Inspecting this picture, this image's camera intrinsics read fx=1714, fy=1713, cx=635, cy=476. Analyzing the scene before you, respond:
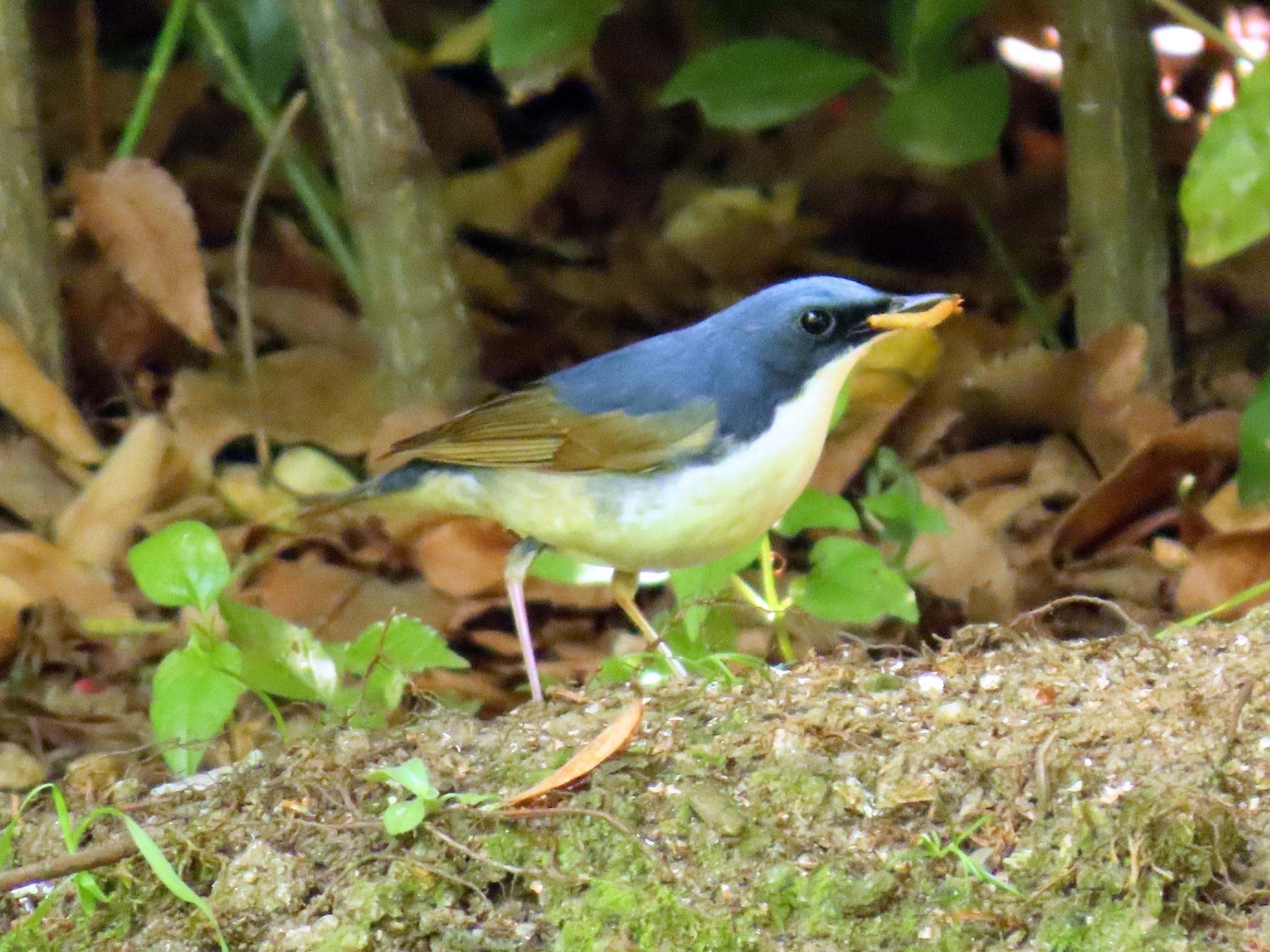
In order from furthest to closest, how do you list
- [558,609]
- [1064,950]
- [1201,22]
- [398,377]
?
[398,377] < [558,609] < [1201,22] < [1064,950]

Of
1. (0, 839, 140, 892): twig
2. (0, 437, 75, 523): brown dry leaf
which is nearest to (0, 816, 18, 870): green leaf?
(0, 839, 140, 892): twig

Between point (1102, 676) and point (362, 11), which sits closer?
point (1102, 676)

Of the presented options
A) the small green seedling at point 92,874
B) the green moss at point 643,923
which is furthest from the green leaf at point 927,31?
the small green seedling at point 92,874

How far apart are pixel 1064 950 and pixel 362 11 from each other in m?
3.21

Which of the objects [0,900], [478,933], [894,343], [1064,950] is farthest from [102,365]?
[1064,950]

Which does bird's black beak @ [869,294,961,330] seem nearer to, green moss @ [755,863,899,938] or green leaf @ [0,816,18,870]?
green moss @ [755,863,899,938]

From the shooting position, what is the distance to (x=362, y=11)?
461 cm

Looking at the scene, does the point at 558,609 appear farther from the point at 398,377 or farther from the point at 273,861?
the point at 273,861

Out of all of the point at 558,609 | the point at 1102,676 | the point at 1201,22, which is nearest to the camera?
the point at 1102,676

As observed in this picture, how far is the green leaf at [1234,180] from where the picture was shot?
3752mm

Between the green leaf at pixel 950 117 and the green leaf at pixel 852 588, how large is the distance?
1.39 meters

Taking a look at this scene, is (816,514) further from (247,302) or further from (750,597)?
(247,302)

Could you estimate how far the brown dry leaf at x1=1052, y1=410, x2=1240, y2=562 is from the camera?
4367 millimetres

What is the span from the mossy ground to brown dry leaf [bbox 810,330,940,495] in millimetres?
1637
